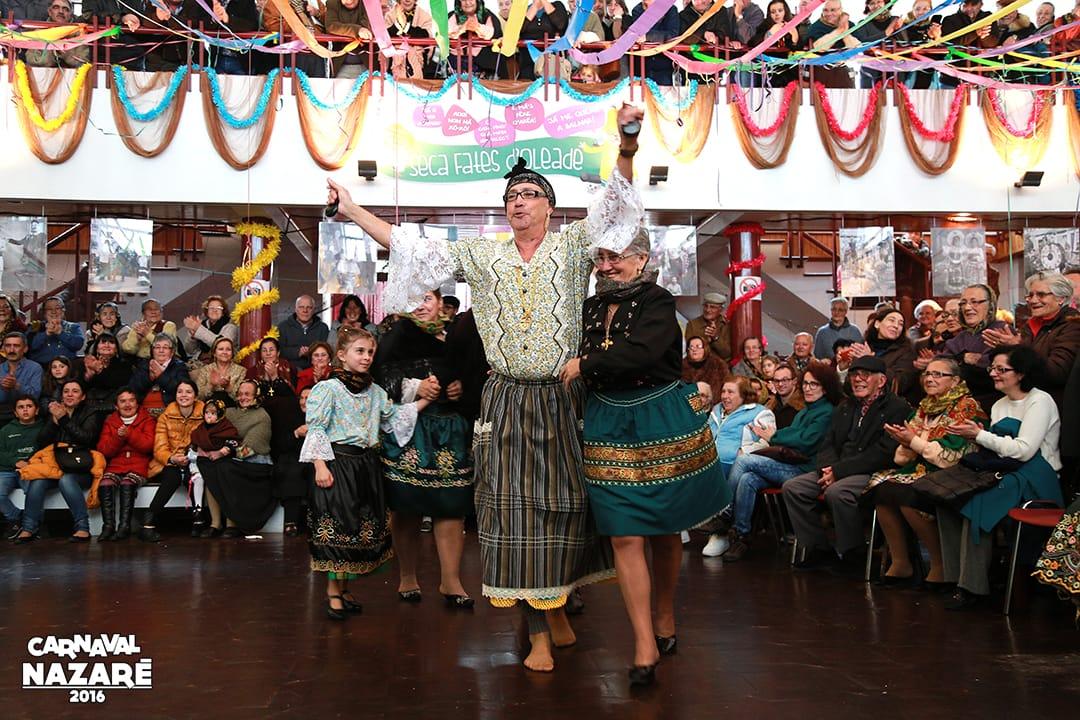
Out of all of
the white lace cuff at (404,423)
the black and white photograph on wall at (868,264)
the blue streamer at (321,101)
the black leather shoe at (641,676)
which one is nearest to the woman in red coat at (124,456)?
the blue streamer at (321,101)

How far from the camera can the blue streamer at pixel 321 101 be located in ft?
34.6

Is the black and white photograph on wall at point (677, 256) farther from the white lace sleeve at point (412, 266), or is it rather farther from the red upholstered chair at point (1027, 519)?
the white lace sleeve at point (412, 266)

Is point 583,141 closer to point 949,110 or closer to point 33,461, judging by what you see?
point 949,110

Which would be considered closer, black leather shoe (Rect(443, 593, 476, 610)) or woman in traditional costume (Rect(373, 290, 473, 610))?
woman in traditional costume (Rect(373, 290, 473, 610))

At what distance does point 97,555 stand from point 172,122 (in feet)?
16.5

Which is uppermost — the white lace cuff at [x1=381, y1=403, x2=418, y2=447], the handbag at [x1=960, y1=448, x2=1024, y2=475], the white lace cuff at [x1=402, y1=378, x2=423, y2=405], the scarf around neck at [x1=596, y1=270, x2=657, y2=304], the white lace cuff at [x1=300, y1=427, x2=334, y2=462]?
the scarf around neck at [x1=596, y1=270, x2=657, y2=304]

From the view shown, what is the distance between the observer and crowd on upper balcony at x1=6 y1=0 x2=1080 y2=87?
34.5 ft

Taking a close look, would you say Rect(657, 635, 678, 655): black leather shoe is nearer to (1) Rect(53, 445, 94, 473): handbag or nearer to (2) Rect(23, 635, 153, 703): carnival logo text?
(2) Rect(23, 635, 153, 703): carnival logo text

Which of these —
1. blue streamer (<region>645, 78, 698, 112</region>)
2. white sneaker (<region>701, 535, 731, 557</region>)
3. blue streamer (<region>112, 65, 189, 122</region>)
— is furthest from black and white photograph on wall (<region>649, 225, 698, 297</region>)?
blue streamer (<region>112, 65, 189, 122</region>)

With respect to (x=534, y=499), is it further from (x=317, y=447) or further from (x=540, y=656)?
(x=317, y=447)

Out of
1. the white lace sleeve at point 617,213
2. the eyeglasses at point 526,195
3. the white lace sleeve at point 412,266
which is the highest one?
the eyeglasses at point 526,195

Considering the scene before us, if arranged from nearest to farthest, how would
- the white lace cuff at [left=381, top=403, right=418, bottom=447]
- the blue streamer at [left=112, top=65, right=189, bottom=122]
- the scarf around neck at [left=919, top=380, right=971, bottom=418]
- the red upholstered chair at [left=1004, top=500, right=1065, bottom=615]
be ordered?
the red upholstered chair at [left=1004, top=500, right=1065, bottom=615], the white lace cuff at [left=381, top=403, right=418, bottom=447], the scarf around neck at [left=919, top=380, right=971, bottom=418], the blue streamer at [left=112, top=65, right=189, bottom=122]

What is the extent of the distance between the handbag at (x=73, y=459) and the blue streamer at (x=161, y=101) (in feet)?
12.6

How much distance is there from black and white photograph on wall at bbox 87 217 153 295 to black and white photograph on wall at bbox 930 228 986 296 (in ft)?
26.9
